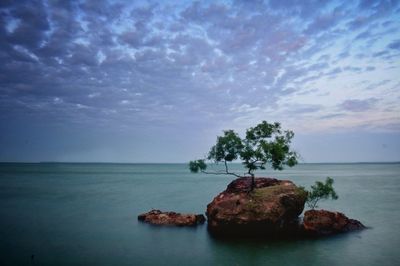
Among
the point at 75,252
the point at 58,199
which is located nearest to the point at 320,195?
the point at 75,252

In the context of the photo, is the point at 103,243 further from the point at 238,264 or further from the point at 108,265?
the point at 238,264

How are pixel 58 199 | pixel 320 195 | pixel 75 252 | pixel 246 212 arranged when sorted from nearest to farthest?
1. pixel 75 252
2. pixel 246 212
3. pixel 320 195
4. pixel 58 199

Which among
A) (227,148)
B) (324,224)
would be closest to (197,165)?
(227,148)

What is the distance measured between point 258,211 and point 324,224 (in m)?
8.43

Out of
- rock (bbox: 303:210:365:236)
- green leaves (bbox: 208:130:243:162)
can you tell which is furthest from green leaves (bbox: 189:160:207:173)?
rock (bbox: 303:210:365:236)

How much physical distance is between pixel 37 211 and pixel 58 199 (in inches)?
613

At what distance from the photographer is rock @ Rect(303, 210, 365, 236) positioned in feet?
116

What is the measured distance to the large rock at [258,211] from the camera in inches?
1334

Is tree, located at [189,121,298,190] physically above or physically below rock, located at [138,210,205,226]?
above

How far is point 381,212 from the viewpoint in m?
50.0

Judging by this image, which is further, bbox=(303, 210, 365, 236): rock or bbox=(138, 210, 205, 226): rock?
bbox=(138, 210, 205, 226): rock

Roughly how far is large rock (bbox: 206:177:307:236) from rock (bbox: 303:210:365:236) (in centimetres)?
143

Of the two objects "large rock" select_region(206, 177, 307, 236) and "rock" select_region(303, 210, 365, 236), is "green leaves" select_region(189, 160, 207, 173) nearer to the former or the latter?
"large rock" select_region(206, 177, 307, 236)

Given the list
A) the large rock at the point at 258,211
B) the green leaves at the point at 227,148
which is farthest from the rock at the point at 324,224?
the green leaves at the point at 227,148
